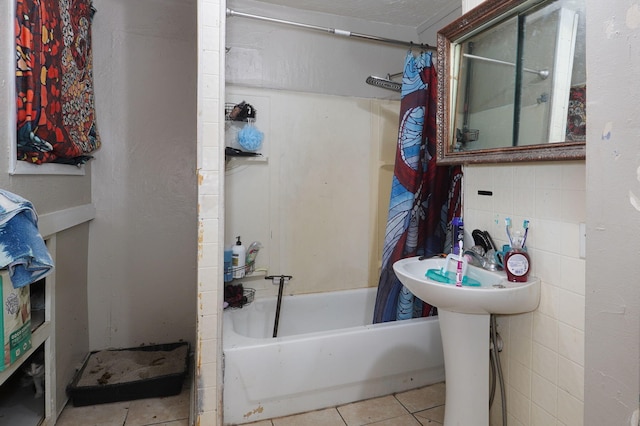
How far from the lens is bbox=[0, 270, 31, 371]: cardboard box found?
103 cm

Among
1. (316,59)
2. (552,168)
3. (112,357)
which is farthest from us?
(316,59)

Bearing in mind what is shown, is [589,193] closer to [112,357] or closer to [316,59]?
[316,59]

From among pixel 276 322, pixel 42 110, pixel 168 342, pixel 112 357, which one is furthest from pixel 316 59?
pixel 112 357

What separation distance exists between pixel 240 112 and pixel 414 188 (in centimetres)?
114

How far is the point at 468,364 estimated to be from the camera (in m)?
1.36

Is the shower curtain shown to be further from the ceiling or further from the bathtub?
A: the ceiling

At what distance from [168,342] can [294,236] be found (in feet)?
3.50

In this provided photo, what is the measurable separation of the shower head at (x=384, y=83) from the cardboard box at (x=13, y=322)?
214 cm

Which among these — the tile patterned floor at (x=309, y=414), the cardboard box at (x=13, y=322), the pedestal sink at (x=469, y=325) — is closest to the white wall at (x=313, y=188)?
the tile patterned floor at (x=309, y=414)

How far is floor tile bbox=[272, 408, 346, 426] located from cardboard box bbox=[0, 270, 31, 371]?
107cm

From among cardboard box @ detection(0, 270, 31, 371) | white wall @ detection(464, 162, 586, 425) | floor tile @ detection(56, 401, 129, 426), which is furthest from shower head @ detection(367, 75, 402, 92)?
floor tile @ detection(56, 401, 129, 426)

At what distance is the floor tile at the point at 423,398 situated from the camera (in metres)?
1.75

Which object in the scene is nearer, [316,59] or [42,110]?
[42,110]

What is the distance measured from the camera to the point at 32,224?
1024 mm
